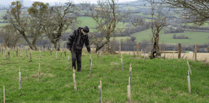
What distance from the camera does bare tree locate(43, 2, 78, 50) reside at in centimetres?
2670

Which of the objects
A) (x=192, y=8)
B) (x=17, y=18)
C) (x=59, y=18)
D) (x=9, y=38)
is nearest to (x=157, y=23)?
(x=192, y=8)

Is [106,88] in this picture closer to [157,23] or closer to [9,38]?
[157,23]

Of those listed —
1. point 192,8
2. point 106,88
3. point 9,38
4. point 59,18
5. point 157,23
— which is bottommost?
point 106,88

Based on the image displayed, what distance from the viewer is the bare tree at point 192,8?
9045 millimetres

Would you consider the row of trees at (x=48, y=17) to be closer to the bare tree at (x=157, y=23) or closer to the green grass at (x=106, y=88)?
the bare tree at (x=157, y=23)

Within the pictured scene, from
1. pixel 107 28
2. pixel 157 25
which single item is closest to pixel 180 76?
pixel 157 25

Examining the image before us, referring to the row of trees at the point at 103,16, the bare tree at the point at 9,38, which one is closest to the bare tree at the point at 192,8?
the row of trees at the point at 103,16

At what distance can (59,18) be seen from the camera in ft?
88.1

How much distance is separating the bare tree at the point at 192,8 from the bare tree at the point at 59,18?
20.3 meters

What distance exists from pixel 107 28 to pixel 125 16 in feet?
8.50

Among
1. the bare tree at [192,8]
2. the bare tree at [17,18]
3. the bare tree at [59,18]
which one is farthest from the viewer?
the bare tree at [17,18]

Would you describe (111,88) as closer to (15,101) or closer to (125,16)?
(15,101)

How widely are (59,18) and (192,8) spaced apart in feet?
70.2

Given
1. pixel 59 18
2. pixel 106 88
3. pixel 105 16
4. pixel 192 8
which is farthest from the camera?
pixel 59 18
